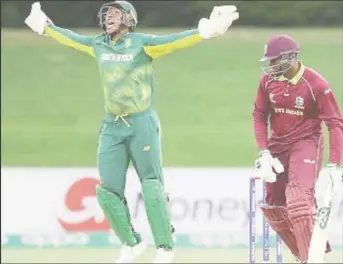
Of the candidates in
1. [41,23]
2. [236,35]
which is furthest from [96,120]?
[41,23]

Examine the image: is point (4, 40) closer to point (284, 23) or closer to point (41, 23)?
point (284, 23)

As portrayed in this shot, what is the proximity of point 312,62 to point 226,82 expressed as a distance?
3.64ft

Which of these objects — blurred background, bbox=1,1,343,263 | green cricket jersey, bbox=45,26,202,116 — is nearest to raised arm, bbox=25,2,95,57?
green cricket jersey, bbox=45,26,202,116

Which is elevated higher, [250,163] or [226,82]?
[226,82]

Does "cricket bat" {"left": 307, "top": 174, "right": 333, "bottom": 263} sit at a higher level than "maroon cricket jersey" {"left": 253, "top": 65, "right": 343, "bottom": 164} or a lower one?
lower

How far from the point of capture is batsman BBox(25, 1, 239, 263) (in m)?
6.39

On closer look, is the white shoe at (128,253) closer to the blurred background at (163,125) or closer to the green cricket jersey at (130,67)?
the green cricket jersey at (130,67)

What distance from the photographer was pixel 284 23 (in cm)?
1311

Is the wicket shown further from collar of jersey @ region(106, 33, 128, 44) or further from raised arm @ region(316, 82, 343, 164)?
collar of jersey @ region(106, 33, 128, 44)

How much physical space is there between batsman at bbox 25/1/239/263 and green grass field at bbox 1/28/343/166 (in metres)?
6.41

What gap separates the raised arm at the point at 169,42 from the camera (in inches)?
246

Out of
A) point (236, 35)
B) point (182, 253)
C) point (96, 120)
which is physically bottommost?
point (182, 253)

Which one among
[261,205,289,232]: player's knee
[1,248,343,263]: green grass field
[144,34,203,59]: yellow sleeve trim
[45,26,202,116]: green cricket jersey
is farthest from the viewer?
[1,248,343,263]: green grass field

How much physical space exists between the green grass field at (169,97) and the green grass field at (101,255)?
102 inches
